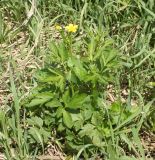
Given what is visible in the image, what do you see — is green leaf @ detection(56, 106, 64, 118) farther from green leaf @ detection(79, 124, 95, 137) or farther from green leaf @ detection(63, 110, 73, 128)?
green leaf @ detection(79, 124, 95, 137)

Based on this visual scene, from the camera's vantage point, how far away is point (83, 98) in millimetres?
2004

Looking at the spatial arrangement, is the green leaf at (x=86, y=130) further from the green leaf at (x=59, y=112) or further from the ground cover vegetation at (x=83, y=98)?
the green leaf at (x=59, y=112)

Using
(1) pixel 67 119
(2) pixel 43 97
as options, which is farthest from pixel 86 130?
(2) pixel 43 97

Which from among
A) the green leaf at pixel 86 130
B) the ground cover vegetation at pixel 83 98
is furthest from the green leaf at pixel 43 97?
the green leaf at pixel 86 130

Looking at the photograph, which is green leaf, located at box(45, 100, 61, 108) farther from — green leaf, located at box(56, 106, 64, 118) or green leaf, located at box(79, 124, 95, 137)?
green leaf, located at box(79, 124, 95, 137)

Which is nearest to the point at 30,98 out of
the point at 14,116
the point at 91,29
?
the point at 14,116

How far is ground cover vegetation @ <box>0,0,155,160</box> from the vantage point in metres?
2.01

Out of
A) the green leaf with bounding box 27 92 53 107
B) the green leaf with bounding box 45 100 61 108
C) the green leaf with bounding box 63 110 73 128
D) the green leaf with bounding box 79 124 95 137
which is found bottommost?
the green leaf with bounding box 79 124 95 137

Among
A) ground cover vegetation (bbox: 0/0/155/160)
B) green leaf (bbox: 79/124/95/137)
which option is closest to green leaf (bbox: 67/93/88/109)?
ground cover vegetation (bbox: 0/0/155/160)

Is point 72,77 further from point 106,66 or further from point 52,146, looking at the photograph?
point 52,146

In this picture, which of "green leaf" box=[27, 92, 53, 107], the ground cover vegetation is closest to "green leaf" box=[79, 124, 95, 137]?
the ground cover vegetation

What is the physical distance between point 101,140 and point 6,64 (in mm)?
831

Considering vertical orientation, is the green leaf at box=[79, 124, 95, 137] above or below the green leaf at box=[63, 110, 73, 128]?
below

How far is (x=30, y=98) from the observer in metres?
2.10
